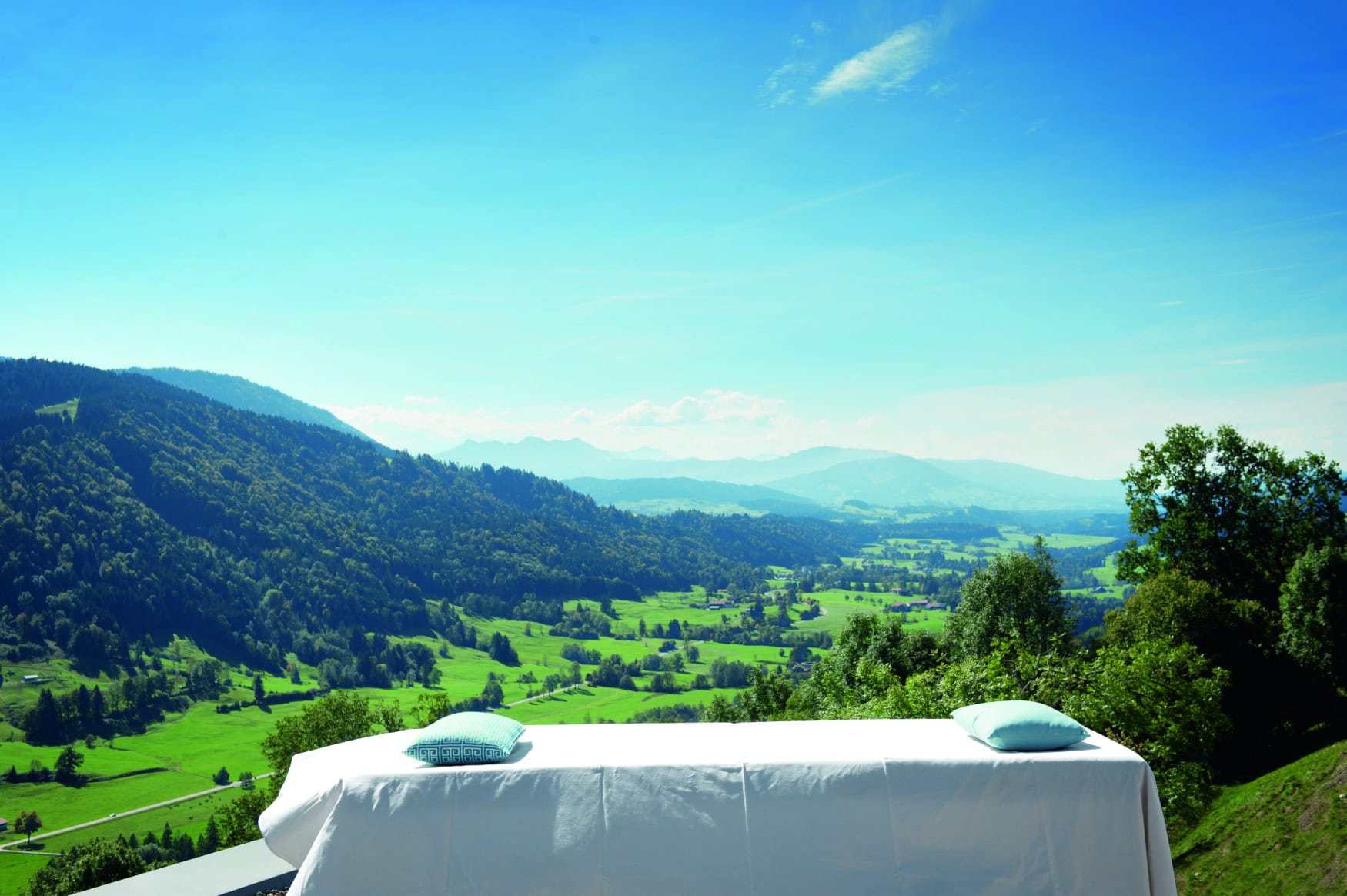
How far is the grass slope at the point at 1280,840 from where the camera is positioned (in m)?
9.32

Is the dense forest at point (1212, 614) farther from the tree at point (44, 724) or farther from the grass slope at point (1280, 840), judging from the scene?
the tree at point (44, 724)

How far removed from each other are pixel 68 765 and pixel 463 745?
7972 centimetres

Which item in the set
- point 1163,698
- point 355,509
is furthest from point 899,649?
point 355,509

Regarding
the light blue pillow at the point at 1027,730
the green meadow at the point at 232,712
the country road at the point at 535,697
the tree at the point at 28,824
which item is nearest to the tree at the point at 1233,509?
the green meadow at the point at 232,712

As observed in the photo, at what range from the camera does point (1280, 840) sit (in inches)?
417

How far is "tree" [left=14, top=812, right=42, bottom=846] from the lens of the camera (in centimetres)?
5350

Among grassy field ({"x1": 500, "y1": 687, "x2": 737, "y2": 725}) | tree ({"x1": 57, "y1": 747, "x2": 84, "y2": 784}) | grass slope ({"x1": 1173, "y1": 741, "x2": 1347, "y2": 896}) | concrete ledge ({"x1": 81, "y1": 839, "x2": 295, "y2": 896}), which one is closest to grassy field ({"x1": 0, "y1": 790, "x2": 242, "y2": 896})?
tree ({"x1": 57, "y1": 747, "x2": 84, "y2": 784})

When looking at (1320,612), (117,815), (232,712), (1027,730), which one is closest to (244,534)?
(232,712)

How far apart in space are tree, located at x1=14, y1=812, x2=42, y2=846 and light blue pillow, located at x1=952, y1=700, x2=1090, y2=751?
7015 centimetres

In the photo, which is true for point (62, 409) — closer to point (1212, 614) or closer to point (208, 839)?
point (208, 839)

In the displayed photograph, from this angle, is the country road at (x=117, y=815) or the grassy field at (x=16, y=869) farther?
the country road at (x=117, y=815)

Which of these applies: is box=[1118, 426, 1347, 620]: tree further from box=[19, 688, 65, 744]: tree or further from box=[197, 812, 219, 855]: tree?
box=[19, 688, 65, 744]: tree

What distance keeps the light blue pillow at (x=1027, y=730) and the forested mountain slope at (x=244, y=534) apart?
104196 millimetres

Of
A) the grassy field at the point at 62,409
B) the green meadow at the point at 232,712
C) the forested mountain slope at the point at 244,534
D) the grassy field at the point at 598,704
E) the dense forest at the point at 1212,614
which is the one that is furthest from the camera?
the grassy field at the point at 62,409
